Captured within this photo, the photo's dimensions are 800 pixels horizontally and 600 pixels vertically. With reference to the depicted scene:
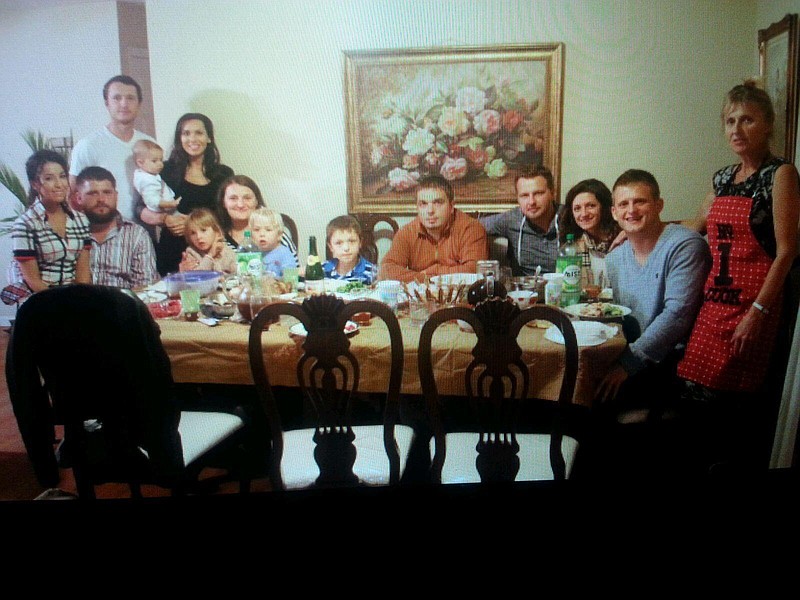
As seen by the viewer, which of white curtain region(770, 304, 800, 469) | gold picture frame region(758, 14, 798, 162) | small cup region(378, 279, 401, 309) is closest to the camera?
gold picture frame region(758, 14, 798, 162)

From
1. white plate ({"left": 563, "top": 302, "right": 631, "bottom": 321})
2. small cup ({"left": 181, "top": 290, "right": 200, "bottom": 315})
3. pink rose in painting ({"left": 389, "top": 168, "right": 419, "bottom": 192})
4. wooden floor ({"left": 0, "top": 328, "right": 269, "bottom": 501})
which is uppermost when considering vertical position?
pink rose in painting ({"left": 389, "top": 168, "right": 419, "bottom": 192})

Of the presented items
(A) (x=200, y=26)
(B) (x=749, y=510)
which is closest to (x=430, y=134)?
(A) (x=200, y=26)

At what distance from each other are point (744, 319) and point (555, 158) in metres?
0.59

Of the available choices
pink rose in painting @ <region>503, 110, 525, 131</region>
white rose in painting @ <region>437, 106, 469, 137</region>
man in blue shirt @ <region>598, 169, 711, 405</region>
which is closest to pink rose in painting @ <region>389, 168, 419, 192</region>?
white rose in painting @ <region>437, 106, 469, 137</region>

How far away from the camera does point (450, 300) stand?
1625mm

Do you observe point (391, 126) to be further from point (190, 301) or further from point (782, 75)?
point (782, 75)

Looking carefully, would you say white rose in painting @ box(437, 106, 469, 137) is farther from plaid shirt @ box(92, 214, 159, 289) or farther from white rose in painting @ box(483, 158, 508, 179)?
plaid shirt @ box(92, 214, 159, 289)

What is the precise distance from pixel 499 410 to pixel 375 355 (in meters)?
0.33

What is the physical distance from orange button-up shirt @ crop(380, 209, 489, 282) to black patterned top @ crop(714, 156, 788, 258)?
58cm

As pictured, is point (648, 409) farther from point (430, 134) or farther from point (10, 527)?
point (10, 527)

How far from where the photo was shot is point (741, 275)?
1441mm

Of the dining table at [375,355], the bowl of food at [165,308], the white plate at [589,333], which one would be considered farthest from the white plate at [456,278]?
the bowl of food at [165,308]

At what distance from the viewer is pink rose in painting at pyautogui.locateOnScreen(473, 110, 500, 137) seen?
148 centimetres

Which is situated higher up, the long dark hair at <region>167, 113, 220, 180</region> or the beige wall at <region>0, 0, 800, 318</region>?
the beige wall at <region>0, 0, 800, 318</region>
